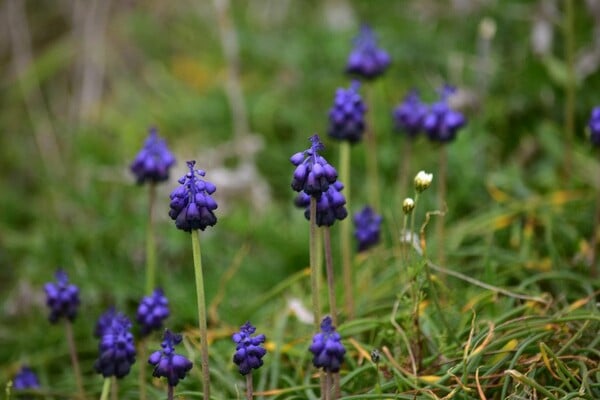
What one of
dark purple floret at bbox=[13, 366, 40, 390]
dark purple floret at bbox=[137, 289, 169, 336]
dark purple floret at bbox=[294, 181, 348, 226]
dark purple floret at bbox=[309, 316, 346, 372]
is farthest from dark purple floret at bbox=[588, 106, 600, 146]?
dark purple floret at bbox=[13, 366, 40, 390]

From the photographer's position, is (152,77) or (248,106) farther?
(152,77)

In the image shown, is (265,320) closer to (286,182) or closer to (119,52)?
(286,182)

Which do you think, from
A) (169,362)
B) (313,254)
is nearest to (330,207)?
(313,254)

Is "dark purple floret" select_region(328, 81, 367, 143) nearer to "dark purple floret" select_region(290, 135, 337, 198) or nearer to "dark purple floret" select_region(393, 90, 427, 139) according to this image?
"dark purple floret" select_region(393, 90, 427, 139)

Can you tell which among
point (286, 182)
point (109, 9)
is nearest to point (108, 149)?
point (286, 182)

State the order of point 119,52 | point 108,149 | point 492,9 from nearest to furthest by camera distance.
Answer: point 492,9 < point 108,149 < point 119,52

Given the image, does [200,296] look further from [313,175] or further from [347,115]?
[347,115]
